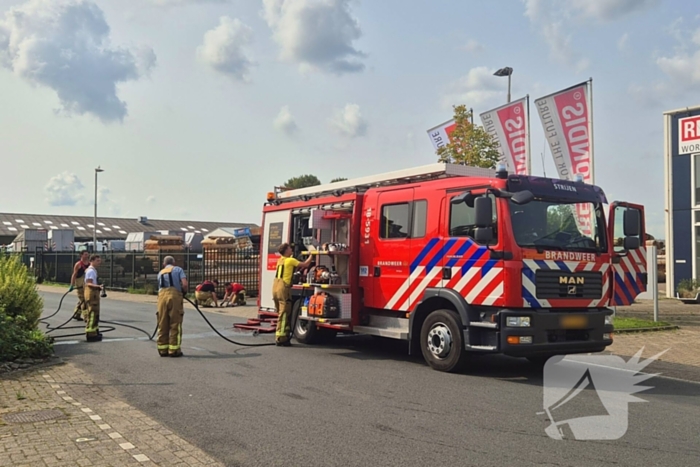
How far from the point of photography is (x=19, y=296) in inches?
444

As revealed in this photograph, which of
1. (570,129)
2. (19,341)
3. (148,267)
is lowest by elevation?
(19,341)

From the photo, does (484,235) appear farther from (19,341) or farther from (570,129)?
(570,129)

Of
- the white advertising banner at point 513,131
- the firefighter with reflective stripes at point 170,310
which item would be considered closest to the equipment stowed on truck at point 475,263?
the firefighter with reflective stripes at point 170,310

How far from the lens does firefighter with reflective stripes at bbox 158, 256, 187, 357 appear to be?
10.6 m

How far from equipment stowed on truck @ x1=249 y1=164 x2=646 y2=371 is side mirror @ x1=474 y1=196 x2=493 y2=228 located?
0.04ft

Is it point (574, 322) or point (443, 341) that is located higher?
point (574, 322)

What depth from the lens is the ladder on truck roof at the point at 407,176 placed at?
33.3 ft

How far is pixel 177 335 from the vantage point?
34.9 feet

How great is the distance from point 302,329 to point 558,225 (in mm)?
5299

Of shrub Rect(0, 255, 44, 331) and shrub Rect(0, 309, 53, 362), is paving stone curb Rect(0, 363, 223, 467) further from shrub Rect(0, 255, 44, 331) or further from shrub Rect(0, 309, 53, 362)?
shrub Rect(0, 255, 44, 331)

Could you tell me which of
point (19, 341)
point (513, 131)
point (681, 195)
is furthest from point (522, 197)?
point (681, 195)

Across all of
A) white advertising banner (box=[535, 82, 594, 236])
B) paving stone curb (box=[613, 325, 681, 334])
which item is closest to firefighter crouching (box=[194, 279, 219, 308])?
white advertising banner (box=[535, 82, 594, 236])

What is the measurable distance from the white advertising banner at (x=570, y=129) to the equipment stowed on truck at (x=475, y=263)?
5.86 meters

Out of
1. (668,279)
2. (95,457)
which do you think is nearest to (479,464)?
(95,457)
